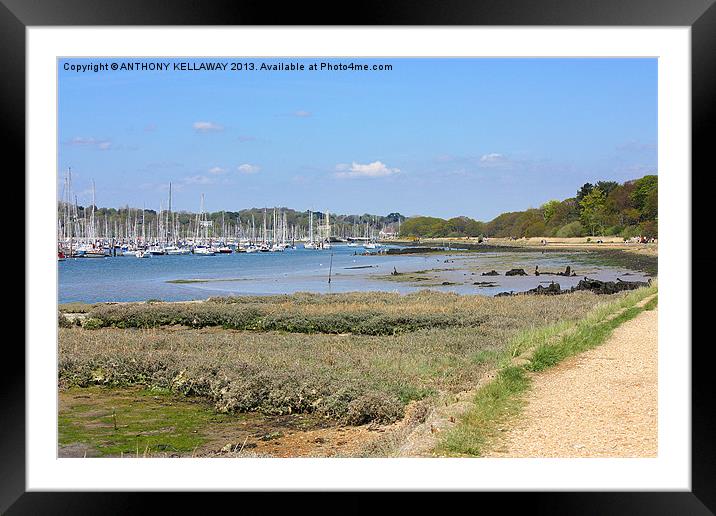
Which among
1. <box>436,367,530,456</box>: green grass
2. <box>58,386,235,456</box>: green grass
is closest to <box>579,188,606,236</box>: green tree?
<box>436,367,530,456</box>: green grass

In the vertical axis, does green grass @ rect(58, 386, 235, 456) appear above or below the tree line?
below

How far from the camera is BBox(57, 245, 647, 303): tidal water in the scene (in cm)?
1327

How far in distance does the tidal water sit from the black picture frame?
8.87 metres

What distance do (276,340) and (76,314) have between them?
386 centimetres

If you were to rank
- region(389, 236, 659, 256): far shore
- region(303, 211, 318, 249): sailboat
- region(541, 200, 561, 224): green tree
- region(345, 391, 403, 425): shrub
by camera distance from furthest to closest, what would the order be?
region(303, 211, 318, 249): sailboat
region(541, 200, 561, 224): green tree
region(389, 236, 659, 256): far shore
region(345, 391, 403, 425): shrub

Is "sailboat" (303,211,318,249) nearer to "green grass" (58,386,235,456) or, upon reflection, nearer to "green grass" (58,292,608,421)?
"green grass" (58,292,608,421)

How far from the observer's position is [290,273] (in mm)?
16453

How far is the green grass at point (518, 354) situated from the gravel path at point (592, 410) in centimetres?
12
